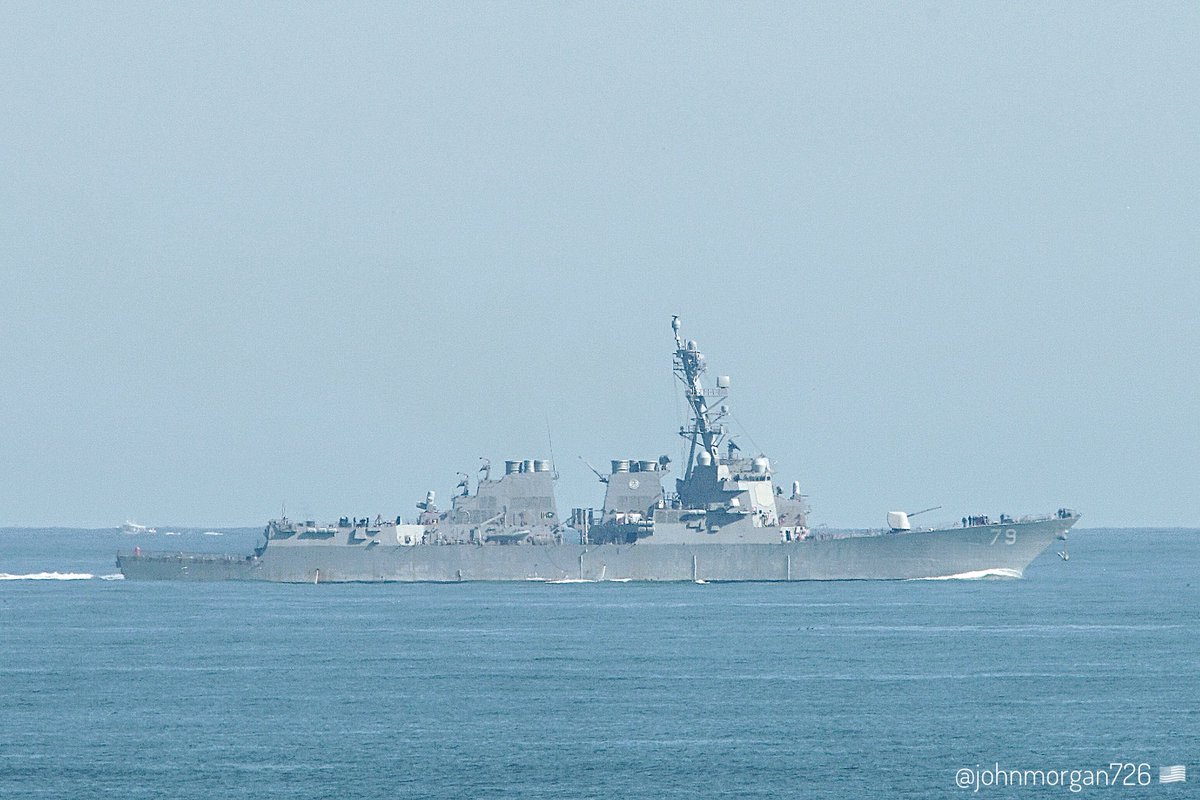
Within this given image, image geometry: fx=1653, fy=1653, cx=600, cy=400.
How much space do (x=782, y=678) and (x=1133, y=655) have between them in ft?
34.4

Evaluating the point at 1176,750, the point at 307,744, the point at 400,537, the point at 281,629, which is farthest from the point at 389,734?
the point at 400,537

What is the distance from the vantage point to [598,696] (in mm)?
36406

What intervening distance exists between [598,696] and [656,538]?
2519cm

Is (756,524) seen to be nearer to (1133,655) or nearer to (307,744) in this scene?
(1133,655)

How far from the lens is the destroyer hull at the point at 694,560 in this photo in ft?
200

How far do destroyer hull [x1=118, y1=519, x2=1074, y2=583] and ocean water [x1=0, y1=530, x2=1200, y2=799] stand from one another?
1251 mm

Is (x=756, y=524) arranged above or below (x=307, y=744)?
above

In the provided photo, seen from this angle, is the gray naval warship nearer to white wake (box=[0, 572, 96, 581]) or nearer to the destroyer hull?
the destroyer hull

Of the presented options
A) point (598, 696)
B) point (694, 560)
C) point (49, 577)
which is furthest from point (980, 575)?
point (49, 577)

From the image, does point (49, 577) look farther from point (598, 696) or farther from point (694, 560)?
point (598, 696)

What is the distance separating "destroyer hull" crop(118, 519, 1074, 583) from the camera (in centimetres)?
6103

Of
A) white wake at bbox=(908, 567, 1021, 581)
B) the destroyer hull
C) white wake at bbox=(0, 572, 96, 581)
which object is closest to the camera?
the destroyer hull

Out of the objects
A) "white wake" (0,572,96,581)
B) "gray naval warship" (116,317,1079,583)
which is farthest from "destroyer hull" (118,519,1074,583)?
"white wake" (0,572,96,581)

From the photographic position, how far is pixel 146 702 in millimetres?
36500
